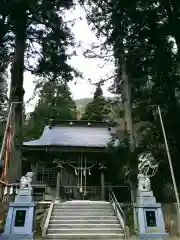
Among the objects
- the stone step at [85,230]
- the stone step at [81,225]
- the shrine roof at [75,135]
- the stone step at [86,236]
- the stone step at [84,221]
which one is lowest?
the stone step at [86,236]

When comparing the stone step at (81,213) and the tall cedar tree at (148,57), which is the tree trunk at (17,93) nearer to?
the stone step at (81,213)

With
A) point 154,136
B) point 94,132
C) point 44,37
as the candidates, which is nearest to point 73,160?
point 94,132

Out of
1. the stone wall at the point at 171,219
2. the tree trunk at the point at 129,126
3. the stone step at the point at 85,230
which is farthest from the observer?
the tree trunk at the point at 129,126

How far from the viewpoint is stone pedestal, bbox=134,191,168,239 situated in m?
7.52

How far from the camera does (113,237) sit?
804 centimetres

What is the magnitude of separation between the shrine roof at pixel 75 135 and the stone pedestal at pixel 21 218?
5.44 m

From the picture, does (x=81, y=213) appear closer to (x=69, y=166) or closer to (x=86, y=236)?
(x=86, y=236)

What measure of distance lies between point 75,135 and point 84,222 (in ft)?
27.7

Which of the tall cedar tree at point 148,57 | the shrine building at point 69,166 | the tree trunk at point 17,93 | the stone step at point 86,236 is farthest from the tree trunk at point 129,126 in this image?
the tree trunk at point 17,93

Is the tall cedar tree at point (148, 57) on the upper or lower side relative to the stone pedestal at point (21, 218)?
upper

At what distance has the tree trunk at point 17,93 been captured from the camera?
9164mm

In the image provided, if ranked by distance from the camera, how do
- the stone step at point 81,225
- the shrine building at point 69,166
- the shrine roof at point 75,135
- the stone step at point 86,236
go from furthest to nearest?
the shrine roof at point 75,135, the shrine building at point 69,166, the stone step at point 81,225, the stone step at point 86,236

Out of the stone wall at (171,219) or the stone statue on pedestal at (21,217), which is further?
Result: the stone wall at (171,219)

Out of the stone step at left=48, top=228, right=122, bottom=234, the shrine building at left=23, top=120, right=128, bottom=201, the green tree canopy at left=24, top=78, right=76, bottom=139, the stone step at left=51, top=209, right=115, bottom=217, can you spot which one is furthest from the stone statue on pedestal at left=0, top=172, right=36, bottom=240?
the green tree canopy at left=24, top=78, right=76, bottom=139
